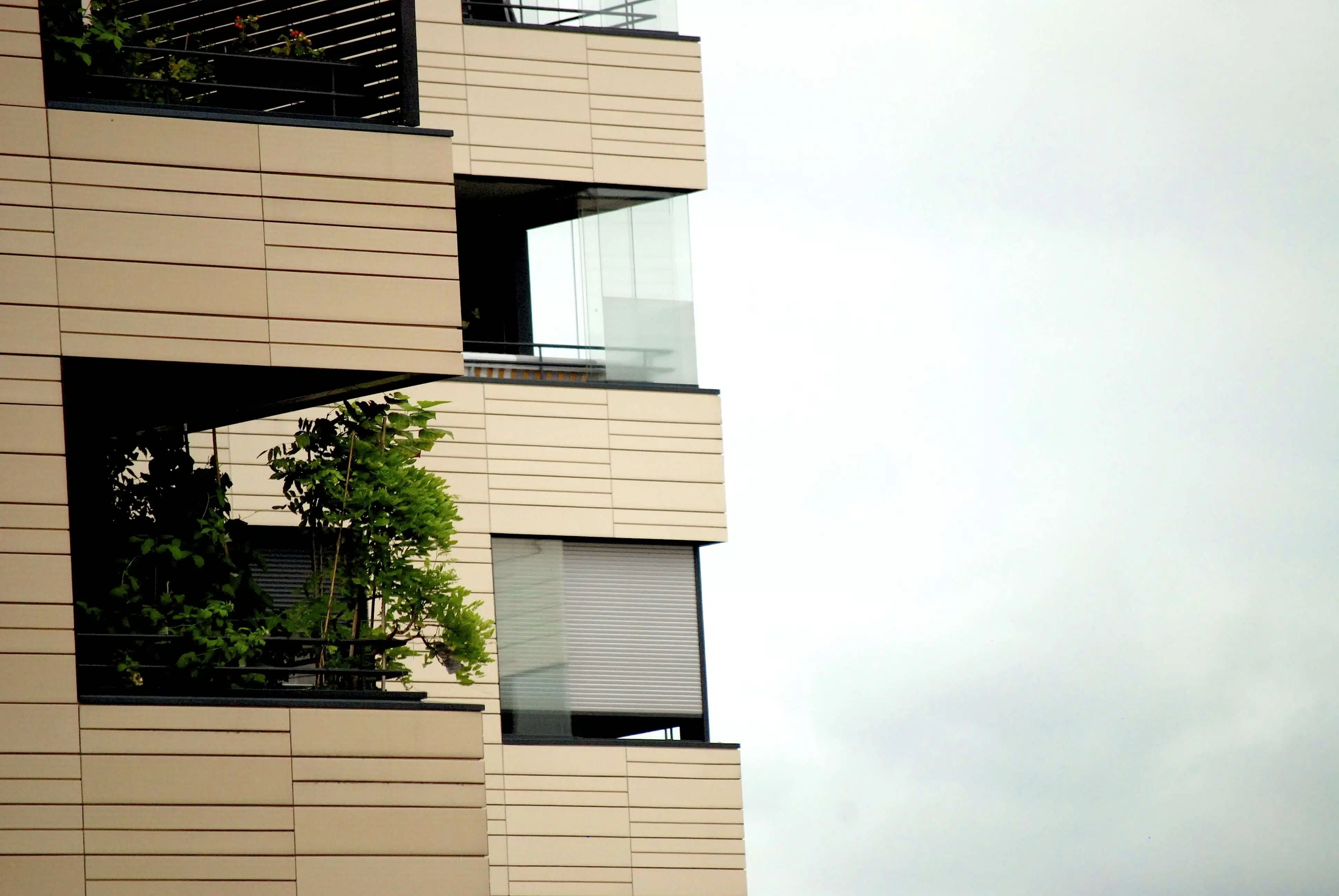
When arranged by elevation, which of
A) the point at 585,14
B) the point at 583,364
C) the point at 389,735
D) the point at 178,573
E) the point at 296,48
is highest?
the point at 585,14

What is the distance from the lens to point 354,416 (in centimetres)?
1341

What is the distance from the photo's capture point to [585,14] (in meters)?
21.6

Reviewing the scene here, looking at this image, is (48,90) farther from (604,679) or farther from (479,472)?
(604,679)

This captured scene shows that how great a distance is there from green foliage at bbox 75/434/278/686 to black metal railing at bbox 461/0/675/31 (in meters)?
9.43

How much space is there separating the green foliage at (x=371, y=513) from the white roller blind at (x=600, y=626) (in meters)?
6.35

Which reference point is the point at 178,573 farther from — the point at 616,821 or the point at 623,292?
the point at 623,292

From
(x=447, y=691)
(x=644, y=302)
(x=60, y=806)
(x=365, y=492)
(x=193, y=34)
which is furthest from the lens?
(x=644, y=302)

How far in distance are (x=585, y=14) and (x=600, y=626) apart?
6493mm

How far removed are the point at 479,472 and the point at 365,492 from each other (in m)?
6.90

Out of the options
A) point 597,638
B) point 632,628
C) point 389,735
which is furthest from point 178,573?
point 632,628

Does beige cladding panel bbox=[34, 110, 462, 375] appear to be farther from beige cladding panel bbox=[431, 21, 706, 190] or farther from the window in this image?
beige cladding panel bbox=[431, 21, 706, 190]

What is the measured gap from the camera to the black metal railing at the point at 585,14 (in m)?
21.6

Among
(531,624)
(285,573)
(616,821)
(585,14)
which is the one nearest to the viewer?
(285,573)

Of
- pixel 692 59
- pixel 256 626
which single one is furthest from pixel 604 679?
pixel 256 626
